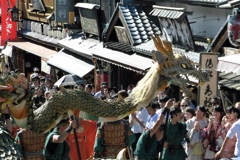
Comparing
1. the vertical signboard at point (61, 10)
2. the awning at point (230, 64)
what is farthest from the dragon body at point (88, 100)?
the vertical signboard at point (61, 10)

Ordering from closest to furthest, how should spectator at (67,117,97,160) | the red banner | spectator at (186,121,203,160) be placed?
spectator at (67,117,97,160) → spectator at (186,121,203,160) → the red banner

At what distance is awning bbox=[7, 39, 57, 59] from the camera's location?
28.3 metres

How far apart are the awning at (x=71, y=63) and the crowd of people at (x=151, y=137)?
10306 millimetres

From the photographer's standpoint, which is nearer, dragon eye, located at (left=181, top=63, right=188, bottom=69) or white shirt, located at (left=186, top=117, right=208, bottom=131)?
dragon eye, located at (left=181, top=63, right=188, bottom=69)

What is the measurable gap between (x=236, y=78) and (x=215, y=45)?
1.07 metres

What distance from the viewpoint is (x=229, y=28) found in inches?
574

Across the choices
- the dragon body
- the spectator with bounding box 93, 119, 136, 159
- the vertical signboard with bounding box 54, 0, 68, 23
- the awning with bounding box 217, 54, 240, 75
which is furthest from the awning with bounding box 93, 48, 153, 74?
the dragon body

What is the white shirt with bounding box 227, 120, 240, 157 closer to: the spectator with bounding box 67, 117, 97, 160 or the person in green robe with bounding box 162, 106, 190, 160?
the person in green robe with bounding box 162, 106, 190, 160

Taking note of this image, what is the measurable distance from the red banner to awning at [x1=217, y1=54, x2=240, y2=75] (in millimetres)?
18828

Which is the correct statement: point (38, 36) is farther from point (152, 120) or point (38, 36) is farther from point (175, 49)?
point (152, 120)

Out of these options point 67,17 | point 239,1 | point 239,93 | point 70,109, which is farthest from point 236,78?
point 67,17

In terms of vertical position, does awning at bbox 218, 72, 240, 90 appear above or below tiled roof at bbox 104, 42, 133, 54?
above

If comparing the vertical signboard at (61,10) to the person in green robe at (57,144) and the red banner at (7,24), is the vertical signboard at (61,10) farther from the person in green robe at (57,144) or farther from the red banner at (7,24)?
the person in green robe at (57,144)

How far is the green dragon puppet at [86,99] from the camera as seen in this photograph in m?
8.48
